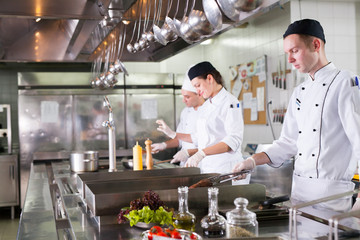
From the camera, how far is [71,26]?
432 centimetres

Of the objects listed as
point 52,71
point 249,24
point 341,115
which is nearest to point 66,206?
point 341,115

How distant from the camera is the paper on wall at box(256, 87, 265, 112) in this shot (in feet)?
Answer: 20.3

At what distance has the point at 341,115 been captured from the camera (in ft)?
6.95

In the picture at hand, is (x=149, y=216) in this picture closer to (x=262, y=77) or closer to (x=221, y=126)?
(x=221, y=126)

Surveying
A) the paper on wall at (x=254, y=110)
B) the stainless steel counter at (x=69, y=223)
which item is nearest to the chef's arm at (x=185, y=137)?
the stainless steel counter at (x=69, y=223)

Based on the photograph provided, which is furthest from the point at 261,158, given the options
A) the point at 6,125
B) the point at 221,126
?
the point at 6,125

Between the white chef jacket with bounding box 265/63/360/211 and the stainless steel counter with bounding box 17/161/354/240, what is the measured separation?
0.59 meters

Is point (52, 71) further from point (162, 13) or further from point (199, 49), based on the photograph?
point (162, 13)

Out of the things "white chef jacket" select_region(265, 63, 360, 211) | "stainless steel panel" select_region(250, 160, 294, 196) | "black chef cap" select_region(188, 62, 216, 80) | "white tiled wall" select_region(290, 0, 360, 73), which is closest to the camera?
"white chef jacket" select_region(265, 63, 360, 211)

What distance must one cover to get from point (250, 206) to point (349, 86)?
810 millimetres

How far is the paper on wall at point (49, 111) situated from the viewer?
23.4 ft

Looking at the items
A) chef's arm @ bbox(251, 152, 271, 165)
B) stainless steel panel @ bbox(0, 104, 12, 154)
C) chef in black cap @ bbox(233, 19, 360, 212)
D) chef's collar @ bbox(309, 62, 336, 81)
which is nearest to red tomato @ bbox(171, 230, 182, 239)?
chef in black cap @ bbox(233, 19, 360, 212)

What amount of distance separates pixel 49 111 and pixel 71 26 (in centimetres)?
314

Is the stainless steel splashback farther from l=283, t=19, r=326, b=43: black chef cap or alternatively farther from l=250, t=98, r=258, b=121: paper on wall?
l=283, t=19, r=326, b=43: black chef cap
